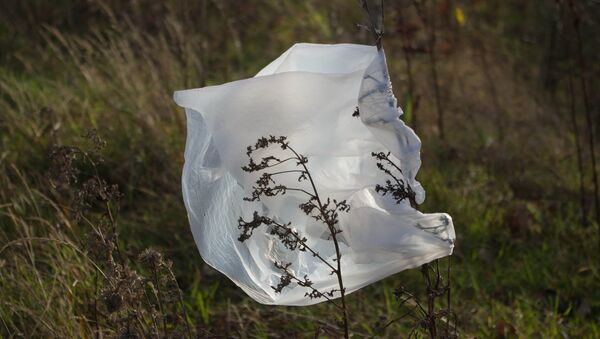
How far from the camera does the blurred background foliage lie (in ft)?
9.44

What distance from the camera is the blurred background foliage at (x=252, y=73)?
9.44 ft

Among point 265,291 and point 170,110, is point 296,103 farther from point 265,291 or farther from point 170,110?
point 170,110

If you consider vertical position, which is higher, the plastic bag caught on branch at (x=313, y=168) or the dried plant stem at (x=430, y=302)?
the plastic bag caught on branch at (x=313, y=168)

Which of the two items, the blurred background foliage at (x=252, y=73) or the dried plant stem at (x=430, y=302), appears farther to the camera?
the blurred background foliage at (x=252, y=73)

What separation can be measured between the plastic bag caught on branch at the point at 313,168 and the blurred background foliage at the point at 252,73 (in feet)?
1.80

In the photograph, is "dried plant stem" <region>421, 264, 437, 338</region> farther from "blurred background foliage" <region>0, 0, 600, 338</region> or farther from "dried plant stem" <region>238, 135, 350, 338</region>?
"blurred background foliage" <region>0, 0, 600, 338</region>

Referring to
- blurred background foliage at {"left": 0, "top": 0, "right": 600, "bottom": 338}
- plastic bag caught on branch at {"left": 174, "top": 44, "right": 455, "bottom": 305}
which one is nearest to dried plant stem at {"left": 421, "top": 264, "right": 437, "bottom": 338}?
plastic bag caught on branch at {"left": 174, "top": 44, "right": 455, "bottom": 305}

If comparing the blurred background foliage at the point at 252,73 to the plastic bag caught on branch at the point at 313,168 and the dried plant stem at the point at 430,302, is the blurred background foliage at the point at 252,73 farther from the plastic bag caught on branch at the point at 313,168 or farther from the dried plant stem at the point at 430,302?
the dried plant stem at the point at 430,302

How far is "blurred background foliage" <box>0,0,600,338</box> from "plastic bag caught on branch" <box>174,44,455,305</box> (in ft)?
1.80

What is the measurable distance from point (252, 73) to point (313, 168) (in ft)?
10.4

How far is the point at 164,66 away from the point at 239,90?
8.37 ft

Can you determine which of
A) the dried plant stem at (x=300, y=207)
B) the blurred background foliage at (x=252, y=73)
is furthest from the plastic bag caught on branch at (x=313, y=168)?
the blurred background foliage at (x=252, y=73)

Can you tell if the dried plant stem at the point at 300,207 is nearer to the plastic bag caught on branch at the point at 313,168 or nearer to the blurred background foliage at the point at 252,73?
the plastic bag caught on branch at the point at 313,168

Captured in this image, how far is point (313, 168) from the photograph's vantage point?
2.04m
